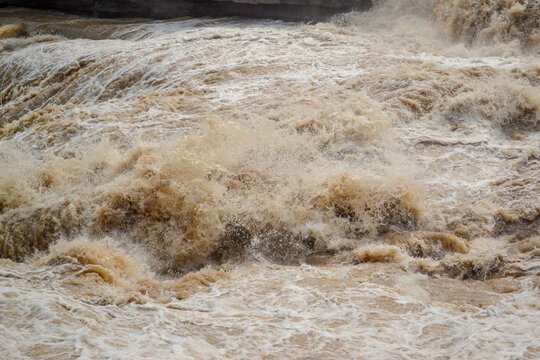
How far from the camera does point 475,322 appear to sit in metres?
3.61

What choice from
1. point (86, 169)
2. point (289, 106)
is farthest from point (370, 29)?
point (86, 169)

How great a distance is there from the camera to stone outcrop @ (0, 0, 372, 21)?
12344 millimetres

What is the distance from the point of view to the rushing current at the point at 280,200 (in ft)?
11.7

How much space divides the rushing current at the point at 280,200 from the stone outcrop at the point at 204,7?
289 centimetres

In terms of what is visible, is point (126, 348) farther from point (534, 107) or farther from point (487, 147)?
point (534, 107)

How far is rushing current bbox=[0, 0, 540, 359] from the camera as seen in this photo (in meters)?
3.58

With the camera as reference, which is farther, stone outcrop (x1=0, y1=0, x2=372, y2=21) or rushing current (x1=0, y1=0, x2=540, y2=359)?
stone outcrop (x1=0, y1=0, x2=372, y2=21)

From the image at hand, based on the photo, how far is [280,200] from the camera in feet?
17.5

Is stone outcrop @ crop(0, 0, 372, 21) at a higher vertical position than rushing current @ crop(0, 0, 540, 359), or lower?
higher

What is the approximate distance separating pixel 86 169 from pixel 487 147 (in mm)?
4480

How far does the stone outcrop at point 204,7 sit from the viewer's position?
1234 cm

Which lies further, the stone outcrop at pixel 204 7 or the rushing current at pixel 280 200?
the stone outcrop at pixel 204 7

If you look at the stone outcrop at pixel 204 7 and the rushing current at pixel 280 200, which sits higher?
the stone outcrop at pixel 204 7

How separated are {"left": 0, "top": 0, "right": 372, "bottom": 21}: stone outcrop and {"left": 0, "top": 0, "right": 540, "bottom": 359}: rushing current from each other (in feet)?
9.49
